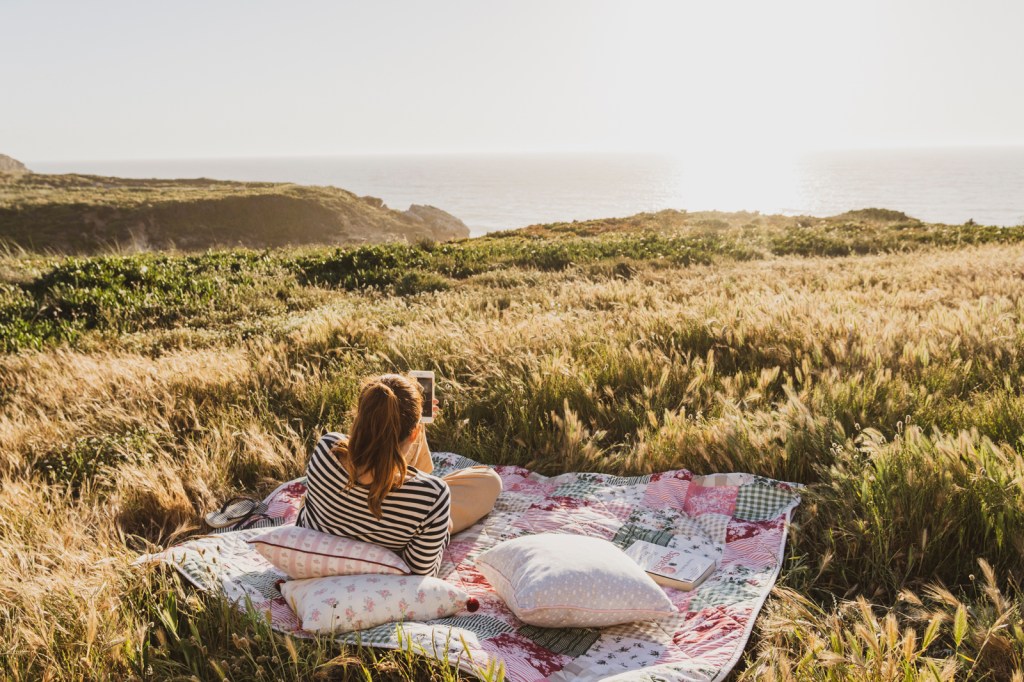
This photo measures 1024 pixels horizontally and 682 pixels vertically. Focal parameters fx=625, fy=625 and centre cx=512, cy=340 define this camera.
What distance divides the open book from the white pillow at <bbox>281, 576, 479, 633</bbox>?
0.95 m

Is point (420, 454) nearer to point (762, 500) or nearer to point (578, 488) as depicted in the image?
point (578, 488)

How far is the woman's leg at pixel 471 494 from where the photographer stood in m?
3.86

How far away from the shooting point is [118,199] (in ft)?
169

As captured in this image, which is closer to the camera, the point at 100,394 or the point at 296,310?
the point at 100,394

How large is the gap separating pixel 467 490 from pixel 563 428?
1177 millimetres

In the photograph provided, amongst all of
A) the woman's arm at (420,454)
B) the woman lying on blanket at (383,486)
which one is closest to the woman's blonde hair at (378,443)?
the woman lying on blanket at (383,486)

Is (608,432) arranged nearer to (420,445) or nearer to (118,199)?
(420,445)

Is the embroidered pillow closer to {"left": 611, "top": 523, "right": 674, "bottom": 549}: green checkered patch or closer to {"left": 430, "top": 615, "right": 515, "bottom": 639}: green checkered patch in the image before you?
{"left": 430, "top": 615, "right": 515, "bottom": 639}: green checkered patch

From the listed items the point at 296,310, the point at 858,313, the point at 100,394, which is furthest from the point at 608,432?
the point at 296,310

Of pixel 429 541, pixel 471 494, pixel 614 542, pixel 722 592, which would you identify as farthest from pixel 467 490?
pixel 722 592

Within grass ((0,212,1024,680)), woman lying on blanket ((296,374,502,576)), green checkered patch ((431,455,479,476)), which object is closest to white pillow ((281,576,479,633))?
grass ((0,212,1024,680))

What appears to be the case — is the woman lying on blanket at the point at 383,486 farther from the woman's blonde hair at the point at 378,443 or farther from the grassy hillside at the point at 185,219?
the grassy hillside at the point at 185,219

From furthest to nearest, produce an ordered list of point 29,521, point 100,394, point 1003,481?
point 100,394, point 29,521, point 1003,481

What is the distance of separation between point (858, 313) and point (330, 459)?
5616 mm
